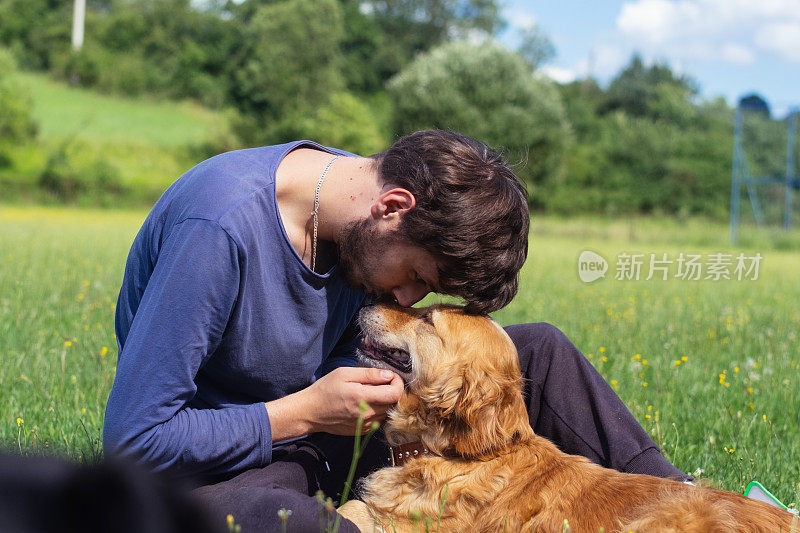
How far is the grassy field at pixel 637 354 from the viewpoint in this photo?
11.8 feet

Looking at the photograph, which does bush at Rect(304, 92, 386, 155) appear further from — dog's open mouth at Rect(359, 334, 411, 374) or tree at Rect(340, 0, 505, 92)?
dog's open mouth at Rect(359, 334, 411, 374)

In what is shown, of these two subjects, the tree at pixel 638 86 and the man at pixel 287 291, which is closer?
the man at pixel 287 291

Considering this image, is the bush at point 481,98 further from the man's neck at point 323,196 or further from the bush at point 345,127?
the man's neck at point 323,196

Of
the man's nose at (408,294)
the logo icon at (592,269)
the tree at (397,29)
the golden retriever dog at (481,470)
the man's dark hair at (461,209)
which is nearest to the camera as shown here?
the golden retriever dog at (481,470)

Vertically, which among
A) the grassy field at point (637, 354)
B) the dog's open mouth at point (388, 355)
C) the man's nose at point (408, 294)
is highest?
the man's nose at point (408, 294)

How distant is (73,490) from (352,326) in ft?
8.07

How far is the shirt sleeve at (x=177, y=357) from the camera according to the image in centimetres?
232

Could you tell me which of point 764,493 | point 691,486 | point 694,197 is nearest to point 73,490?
point 691,486

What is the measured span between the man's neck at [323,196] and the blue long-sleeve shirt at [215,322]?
0.09 meters

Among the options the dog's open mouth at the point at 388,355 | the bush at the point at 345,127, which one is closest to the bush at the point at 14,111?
the bush at the point at 345,127

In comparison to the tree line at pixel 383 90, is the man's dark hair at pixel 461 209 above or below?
below

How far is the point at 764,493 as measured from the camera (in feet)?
9.30

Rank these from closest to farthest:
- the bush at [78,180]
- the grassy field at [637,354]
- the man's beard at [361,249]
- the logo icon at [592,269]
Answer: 1. the man's beard at [361,249]
2. the grassy field at [637,354]
3. the logo icon at [592,269]
4. the bush at [78,180]

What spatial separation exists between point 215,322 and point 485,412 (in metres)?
1.08
